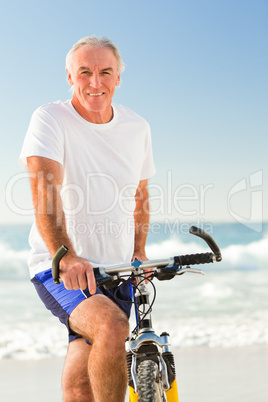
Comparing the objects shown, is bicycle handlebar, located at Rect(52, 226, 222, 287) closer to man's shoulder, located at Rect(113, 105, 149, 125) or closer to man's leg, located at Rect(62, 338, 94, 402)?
man's leg, located at Rect(62, 338, 94, 402)

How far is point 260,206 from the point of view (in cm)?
1443

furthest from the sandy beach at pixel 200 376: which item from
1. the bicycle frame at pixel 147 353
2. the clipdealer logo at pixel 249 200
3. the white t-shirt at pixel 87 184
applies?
the clipdealer logo at pixel 249 200

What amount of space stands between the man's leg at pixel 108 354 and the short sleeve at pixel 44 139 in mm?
638

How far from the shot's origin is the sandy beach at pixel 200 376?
3.33 meters

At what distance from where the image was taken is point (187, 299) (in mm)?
9102

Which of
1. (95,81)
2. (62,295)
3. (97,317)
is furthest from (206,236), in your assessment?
(95,81)

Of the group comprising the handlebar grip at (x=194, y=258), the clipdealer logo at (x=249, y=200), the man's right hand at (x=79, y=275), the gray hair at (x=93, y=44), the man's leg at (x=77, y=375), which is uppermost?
the clipdealer logo at (x=249, y=200)

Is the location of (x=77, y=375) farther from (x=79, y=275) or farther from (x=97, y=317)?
(x=79, y=275)

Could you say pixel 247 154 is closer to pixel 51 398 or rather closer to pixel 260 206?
pixel 260 206

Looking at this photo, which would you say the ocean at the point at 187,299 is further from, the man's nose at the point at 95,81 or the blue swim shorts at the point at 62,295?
the man's nose at the point at 95,81

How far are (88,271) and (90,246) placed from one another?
623 millimetres

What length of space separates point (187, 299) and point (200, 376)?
213 inches

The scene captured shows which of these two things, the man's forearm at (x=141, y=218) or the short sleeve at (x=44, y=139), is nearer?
the short sleeve at (x=44, y=139)

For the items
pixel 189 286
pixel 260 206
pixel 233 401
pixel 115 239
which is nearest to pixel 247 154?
pixel 260 206
